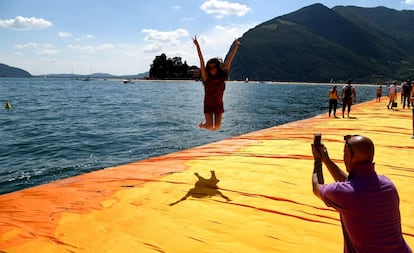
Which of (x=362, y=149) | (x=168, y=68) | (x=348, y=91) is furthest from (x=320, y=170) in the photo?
(x=168, y=68)

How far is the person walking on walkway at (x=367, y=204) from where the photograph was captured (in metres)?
2.08

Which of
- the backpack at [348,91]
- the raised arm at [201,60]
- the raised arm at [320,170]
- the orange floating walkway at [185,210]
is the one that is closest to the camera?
the raised arm at [320,170]

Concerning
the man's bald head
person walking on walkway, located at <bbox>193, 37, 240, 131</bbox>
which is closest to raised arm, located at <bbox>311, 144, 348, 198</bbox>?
the man's bald head

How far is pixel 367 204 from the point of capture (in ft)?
6.81

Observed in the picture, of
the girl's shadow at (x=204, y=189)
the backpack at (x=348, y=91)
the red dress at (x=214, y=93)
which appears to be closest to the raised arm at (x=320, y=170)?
the girl's shadow at (x=204, y=189)

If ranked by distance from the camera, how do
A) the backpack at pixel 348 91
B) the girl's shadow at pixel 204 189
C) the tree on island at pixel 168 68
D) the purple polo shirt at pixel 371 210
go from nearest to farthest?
1. the purple polo shirt at pixel 371 210
2. the girl's shadow at pixel 204 189
3. the backpack at pixel 348 91
4. the tree on island at pixel 168 68

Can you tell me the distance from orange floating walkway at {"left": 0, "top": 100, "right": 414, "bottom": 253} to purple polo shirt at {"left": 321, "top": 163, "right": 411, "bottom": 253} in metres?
1.20

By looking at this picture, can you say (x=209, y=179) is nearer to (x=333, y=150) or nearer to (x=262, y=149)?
(x=262, y=149)

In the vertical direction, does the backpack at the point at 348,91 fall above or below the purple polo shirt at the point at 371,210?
above

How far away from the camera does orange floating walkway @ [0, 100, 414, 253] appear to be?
3303 millimetres

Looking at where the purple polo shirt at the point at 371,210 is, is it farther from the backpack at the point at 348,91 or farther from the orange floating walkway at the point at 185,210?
the backpack at the point at 348,91

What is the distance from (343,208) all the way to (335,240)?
4.72 feet

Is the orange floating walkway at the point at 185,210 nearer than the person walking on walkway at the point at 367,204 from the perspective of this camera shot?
No

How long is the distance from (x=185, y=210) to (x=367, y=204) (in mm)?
2487
